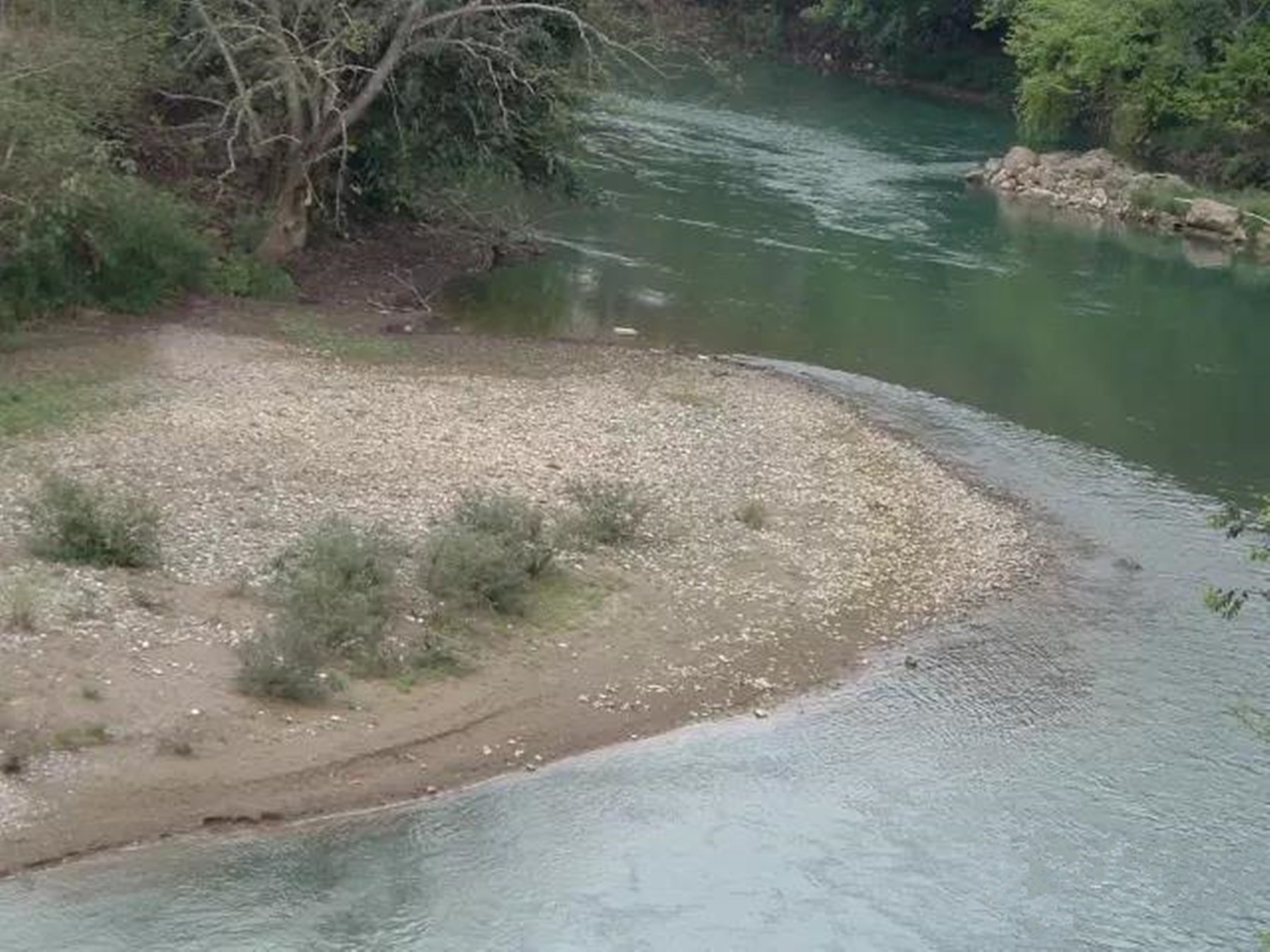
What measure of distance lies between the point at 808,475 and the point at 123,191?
1021 cm

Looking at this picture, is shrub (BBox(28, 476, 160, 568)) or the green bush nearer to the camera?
shrub (BBox(28, 476, 160, 568))

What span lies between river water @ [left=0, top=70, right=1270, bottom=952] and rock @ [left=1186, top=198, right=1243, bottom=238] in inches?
496

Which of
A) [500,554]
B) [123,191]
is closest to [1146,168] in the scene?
[123,191]

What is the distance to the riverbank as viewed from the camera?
46.4 ft

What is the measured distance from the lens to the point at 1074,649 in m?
19.0

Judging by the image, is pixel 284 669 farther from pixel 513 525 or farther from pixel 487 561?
pixel 513 525

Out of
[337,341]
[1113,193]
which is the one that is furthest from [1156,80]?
[337,341]

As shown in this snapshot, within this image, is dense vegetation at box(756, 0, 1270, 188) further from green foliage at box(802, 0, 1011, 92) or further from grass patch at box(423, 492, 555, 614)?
grass patch at box(423, 492, 555, 614)

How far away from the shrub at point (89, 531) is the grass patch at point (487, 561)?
2578 mm

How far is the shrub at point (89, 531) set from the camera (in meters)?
16.3

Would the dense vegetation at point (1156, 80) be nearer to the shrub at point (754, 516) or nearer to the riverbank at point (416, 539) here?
the riverbank at point (416, 539)

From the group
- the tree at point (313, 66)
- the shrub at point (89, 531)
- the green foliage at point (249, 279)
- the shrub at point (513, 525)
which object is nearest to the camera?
the shrub at point (89, 531)

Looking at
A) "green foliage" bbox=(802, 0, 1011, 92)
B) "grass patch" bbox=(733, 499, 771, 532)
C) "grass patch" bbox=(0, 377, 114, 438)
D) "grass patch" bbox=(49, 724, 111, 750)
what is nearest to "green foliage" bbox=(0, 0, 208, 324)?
"grass patch" bbox=(0, 377, 114, 438)

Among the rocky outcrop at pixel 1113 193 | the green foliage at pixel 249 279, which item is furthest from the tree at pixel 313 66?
the rocky outcrop at pixel 1113 193
